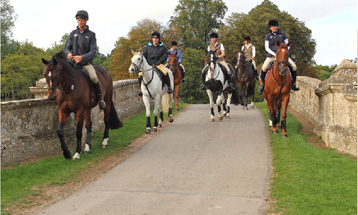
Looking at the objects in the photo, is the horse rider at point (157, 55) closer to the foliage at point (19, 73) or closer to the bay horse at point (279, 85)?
the bay horse at point (279, 85)

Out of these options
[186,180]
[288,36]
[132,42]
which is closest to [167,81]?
[186,180]

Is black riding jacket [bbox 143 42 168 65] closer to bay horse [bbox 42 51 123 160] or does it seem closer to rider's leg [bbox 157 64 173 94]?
rider's leg [bbox 157 64 173 94]

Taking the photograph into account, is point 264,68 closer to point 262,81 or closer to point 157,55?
point 262,81

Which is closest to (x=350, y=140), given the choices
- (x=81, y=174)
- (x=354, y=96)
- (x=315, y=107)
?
(x=354, y=96)

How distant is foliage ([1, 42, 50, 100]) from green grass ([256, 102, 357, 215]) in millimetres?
79974

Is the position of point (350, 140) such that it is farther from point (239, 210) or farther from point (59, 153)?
point (59, 153)

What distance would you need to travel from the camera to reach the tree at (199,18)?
8050cm

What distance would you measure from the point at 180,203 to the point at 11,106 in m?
5.01

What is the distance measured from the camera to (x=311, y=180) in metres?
9.05

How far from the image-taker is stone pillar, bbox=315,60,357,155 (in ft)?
37.2

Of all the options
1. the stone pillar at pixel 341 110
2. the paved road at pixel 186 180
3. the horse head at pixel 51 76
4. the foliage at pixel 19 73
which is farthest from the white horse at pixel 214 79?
the foliage at pixel 19 73

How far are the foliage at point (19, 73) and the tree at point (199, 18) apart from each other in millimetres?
27055

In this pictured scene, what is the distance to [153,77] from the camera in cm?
1605

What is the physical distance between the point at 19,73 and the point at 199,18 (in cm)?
3396
